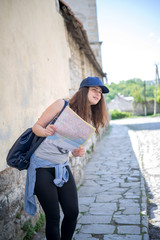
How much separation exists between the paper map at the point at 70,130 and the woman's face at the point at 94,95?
364 mm

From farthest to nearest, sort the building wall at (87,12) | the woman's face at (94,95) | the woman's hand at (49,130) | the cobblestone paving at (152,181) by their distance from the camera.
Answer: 1. the building wall at (87,12)
2. the cobblestone paving at (152,181)
3. the woman's face at (94,95)
4. the woman's hand at (49,130)

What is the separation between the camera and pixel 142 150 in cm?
920

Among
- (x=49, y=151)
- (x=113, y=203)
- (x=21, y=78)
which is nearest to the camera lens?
(x=49, y=151)

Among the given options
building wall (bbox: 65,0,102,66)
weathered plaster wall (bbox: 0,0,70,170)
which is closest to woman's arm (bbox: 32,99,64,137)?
weathered plaster wall (bbox: 0,0,70,170)

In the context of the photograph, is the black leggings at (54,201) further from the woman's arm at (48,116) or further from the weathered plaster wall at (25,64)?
the weathered plaster wall at (25,64)

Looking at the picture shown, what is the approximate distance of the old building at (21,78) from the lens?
2.68 meters

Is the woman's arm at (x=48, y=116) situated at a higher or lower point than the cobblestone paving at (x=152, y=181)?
higher

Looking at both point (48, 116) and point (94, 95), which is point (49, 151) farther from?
point (94, 95)

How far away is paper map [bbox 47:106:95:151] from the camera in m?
1.97

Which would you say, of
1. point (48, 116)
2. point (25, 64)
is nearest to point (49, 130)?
point (48, 116)

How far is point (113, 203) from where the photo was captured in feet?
14.0

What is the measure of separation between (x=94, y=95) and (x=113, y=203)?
2605 millimetres

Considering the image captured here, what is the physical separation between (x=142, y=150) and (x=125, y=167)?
264 cm

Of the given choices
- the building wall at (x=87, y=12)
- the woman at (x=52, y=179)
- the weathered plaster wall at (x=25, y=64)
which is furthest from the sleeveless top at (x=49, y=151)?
the building wall at (x=87, y=12)
